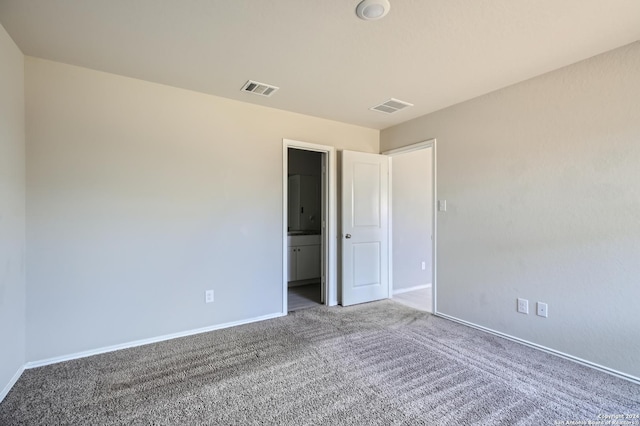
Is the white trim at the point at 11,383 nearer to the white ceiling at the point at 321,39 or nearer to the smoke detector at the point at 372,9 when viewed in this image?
the white ceiling at the point at 321,39

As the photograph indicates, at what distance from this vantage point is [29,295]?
2328 mm

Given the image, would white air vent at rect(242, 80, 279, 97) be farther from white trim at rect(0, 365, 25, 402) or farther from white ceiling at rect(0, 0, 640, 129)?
white trim at rect(0, 365, 25, 402)

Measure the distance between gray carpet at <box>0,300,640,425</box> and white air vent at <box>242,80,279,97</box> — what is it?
244 cm

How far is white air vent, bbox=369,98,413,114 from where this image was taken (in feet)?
10.8

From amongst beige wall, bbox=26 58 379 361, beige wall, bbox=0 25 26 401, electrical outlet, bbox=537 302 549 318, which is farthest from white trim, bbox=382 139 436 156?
beige wall, bbox=0 25 26 401

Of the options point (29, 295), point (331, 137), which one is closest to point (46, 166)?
point (29, 295)

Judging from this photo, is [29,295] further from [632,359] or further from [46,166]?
[632,359]

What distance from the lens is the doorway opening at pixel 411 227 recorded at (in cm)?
454

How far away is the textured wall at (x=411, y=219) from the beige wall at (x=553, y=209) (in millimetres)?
1123

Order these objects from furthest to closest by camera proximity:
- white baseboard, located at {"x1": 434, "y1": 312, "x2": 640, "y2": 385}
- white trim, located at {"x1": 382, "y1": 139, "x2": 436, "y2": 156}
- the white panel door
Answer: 1. the white panel door
2. white trim, located at {"x1": 382, "y1": 139, "x2": 436, "y2": 156}
3. white baseboard, located at {"x1": 434, "y1": 312, "x2": 640, "y2": 385}

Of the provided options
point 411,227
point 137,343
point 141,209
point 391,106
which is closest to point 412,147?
point 391,106

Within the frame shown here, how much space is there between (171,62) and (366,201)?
273cm

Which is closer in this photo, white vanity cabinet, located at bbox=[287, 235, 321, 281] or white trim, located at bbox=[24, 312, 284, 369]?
white trim, located at bbox=[24, 312, 284, 369]

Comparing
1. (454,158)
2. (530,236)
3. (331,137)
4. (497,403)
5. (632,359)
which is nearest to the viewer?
(497,403)
